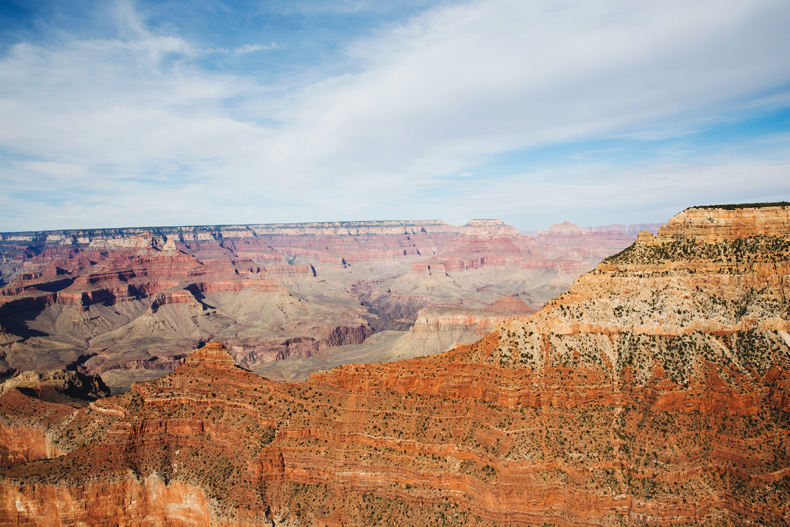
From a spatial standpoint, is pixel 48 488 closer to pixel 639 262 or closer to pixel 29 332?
pixel 639 262

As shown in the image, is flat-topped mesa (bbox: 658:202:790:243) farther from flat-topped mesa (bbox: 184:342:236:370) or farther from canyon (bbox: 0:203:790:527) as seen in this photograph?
flat-topped mesa (bbox: 184:342:236:370)

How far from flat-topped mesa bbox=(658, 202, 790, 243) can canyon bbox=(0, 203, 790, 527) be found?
0.17 m

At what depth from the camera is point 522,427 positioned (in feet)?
155

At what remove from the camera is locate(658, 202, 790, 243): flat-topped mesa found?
179 ft

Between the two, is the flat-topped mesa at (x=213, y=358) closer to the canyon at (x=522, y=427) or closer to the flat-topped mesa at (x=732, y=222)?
the canyon at (x=522, y=427)

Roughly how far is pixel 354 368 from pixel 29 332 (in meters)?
201

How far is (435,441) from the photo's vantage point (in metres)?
47.8

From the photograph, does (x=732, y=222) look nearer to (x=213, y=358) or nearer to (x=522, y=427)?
(x=522, y=427)

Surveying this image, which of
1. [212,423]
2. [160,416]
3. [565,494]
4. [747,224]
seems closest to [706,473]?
[565,494]

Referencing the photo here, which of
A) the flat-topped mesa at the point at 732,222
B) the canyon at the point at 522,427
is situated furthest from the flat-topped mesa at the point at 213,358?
the flat-topped mesa at the point at 732,222

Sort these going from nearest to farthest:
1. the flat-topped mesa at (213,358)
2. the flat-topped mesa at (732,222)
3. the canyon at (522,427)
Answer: the canyon at (522,427) → the flat-topped mesa at (732,222) → the flat-topped mesa at (213,358)

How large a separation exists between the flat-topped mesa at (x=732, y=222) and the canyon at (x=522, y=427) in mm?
170

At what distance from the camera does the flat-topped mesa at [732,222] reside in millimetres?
54438

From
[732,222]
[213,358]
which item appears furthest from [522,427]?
[213,358]
